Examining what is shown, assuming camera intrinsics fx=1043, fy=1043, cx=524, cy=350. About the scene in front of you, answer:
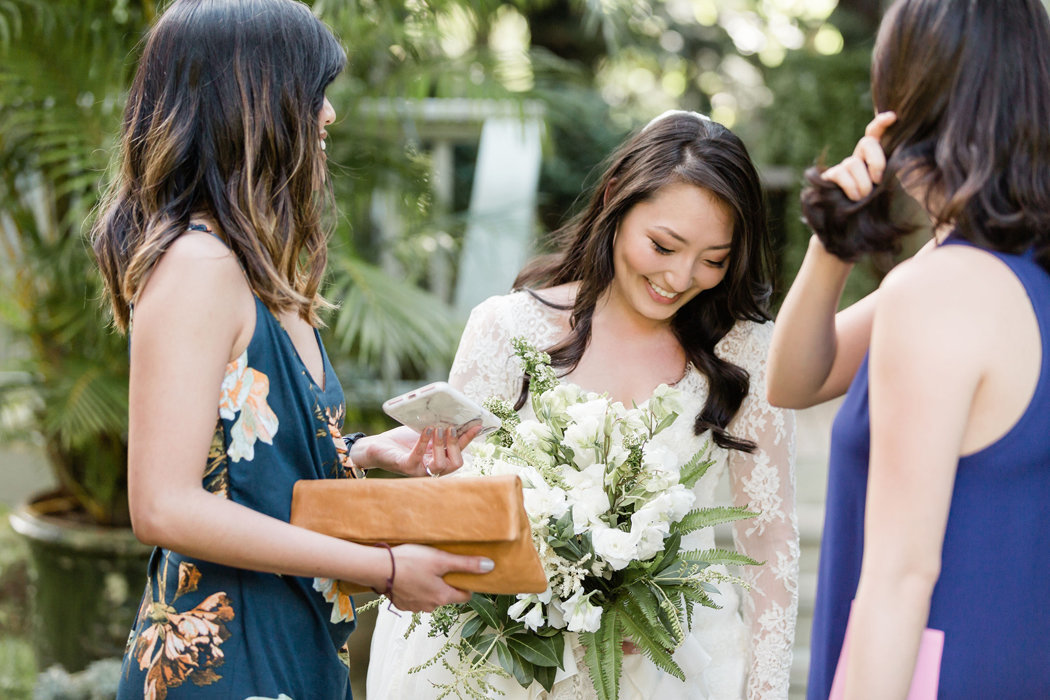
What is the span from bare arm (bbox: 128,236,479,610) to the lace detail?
31.8 inches

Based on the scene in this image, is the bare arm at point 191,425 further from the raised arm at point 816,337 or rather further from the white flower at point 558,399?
the raised arm at point 816,337

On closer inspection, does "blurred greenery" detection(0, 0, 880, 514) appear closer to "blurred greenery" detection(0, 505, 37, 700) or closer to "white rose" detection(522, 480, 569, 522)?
"blurred greenery" detection(0, 505, 37, 700)

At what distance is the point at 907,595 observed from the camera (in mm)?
1379

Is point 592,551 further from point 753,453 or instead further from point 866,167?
point 866,167

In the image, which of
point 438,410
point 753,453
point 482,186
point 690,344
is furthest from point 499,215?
point 438,410

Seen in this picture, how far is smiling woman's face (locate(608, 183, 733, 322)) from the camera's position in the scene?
7.79 ft

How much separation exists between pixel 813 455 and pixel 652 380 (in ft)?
10.7

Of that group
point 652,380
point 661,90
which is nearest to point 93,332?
point 652,380

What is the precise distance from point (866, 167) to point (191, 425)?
1057 millimetres

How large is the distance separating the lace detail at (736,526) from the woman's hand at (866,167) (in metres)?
0.84

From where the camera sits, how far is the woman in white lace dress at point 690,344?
2.36 meters

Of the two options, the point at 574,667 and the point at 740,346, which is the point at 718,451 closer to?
the point at 740,346

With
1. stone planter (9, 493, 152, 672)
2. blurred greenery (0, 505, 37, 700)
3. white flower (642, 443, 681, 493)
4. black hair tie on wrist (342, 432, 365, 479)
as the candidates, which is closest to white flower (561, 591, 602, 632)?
white flower (642, 443, 681, 493)

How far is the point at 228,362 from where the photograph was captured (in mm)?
1586
